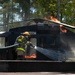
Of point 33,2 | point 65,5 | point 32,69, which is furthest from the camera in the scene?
point 65,5

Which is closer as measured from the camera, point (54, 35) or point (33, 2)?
point (54, 35)

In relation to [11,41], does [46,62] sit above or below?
below

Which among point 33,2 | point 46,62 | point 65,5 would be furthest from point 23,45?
point 65,5

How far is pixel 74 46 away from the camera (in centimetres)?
929

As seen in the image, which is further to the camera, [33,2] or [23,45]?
[33,2]

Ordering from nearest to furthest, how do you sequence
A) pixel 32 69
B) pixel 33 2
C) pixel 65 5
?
pixel 32 69
pixel 33 2
pixel 65 5

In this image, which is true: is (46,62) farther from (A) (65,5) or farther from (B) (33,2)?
(A) (65,5)

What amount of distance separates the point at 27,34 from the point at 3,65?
1.27m

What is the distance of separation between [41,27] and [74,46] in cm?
126

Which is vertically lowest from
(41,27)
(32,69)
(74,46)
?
(32,69)

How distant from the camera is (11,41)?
915cm

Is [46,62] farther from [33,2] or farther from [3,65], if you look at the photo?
[33,2]

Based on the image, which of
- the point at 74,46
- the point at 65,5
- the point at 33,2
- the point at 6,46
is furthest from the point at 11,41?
the point at 65,5

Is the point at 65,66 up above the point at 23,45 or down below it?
below
